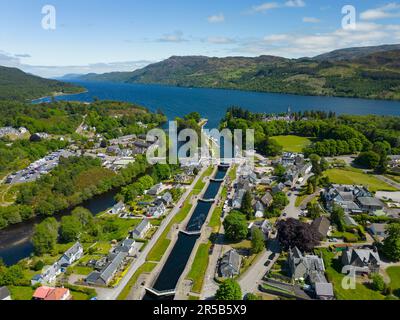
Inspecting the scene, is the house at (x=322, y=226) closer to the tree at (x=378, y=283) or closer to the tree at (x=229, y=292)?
the tree at (x=378, y=283)

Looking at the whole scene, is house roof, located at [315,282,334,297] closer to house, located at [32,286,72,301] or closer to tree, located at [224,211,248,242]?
tree, located at [224,211,248,242]

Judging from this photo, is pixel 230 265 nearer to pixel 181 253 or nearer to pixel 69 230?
pixel 181 253

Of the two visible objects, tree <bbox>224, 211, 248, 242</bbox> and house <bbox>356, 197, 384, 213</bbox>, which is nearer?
tree <bbox>224, 211, 248, 242</bbox>

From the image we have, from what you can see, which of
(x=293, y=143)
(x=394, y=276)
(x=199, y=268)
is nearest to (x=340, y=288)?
(x=394, y=276)

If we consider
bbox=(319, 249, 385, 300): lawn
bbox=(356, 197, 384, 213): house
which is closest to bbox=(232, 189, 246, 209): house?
bbox=(319, 249, 385, 300): lawn

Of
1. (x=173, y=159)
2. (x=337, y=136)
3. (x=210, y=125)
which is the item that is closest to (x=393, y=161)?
(x=337, y=136)

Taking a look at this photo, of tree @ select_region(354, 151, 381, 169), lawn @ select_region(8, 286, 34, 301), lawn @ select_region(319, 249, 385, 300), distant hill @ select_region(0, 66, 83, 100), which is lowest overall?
lawn @ select_region(8, 286, 34, 301)

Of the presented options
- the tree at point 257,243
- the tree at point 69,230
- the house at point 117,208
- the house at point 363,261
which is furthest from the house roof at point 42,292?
the house at point 363,261
